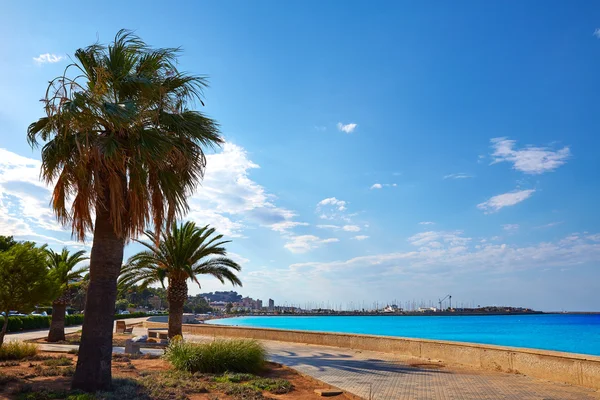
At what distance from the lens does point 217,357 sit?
12.6 metres

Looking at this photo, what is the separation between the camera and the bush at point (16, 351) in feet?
45.9

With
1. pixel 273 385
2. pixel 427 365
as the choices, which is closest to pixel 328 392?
pixel 273 385

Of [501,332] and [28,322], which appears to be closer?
[28,322]

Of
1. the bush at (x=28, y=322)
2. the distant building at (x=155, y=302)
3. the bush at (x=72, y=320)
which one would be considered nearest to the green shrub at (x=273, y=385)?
the bush at (x=28, y=322)

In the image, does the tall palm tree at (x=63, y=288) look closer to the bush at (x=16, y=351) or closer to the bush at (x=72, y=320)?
the bush at (x=16, y=351)

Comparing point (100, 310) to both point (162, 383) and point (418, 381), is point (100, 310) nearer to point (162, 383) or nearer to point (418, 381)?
point (162, 383)

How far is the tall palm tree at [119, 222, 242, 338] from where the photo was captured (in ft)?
70.6

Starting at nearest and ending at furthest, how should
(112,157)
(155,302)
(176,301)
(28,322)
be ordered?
(112,157)
(176,301)
(28,322)
(155,302)

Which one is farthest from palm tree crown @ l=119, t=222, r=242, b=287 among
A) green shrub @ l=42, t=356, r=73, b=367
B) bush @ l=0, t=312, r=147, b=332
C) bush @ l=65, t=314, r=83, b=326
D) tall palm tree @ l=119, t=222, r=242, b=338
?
bush @ l=65, t=314, r=83, b=326

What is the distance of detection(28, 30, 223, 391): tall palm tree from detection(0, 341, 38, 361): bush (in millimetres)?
6222

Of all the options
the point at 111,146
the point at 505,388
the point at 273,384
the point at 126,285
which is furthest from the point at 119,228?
the point at 126,285

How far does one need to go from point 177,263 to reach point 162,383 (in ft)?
37.7

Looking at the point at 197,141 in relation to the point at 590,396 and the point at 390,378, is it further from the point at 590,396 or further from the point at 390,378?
the point at 590,396

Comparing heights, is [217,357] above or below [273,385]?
→ above
